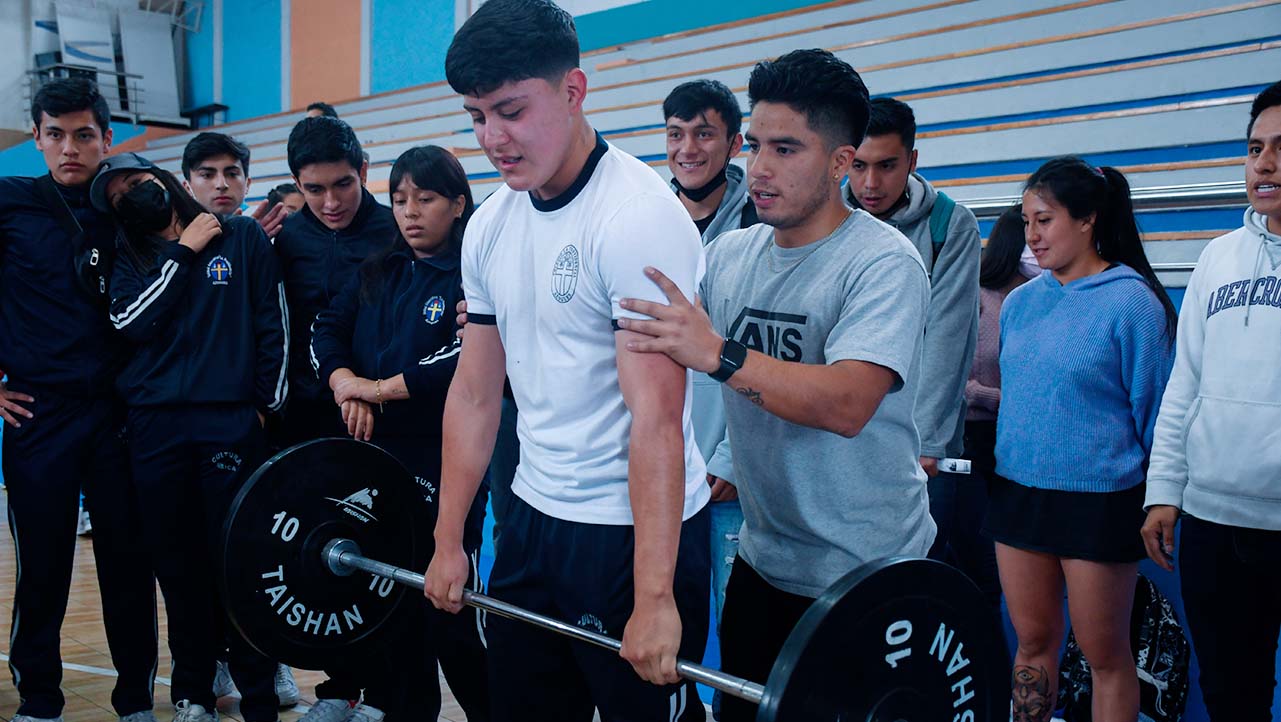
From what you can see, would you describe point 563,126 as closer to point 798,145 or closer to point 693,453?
point 798,145

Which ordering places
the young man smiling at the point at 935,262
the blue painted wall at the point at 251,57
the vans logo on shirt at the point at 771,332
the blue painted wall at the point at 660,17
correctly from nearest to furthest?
the vans logo on shirt at the point at 771,332 → the young man smiling at the point at 935,262 → the blue painted wall at the point at 660,17 → the blue painted wall at the point at 251,57

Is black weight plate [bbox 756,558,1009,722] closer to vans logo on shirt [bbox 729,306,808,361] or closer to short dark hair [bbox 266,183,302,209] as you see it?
vans logo on shirt [bbox 729,306,808,361]

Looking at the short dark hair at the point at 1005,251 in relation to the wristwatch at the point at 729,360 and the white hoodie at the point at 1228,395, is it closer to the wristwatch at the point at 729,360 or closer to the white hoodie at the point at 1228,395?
the white hoodie at the point at 1228,395

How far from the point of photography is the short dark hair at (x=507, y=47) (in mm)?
1392

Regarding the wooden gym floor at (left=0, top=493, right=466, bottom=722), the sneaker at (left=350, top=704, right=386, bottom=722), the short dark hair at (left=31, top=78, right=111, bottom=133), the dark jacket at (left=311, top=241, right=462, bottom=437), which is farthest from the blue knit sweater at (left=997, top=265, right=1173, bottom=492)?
the short dark hair at (left=31, top=78, right=111, bottom=133)

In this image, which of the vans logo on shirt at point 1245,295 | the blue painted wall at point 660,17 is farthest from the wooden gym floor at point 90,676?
the blue painted wall at point 660,17

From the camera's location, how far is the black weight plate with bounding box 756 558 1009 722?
3.85 ft

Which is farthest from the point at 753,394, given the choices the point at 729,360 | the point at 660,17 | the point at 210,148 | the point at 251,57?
the point at 251,57

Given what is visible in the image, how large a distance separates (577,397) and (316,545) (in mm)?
795

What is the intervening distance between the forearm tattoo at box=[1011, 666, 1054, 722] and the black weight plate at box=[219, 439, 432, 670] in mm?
1369

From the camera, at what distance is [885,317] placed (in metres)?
1.46

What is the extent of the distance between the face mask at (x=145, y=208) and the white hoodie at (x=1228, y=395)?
245cm

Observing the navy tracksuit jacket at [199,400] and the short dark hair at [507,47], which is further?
the navy tracksuit jacket at [199,400]

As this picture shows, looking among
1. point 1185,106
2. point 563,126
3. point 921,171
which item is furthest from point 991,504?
point 921,171
